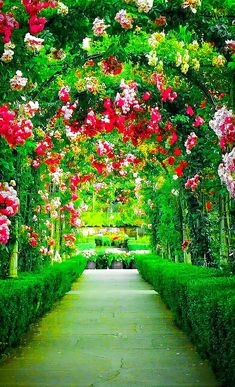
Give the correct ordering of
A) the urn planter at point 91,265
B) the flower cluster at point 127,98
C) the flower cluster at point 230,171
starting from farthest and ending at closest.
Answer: the urn planter at point 91,265 < the flower cluster at point 127,98 < the flower cluster at point 230,171

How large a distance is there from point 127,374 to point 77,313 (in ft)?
16.4

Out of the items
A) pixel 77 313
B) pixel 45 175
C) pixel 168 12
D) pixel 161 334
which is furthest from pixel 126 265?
pixel 168 12

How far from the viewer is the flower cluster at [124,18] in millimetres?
5598

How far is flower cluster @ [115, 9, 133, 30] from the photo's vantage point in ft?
18.4

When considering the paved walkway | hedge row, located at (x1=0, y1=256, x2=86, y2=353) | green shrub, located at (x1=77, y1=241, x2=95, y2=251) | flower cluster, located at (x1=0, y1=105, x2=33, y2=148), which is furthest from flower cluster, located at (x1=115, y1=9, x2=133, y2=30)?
green shrub, located at (x1=77, y1=241, x2=95, y2=251)

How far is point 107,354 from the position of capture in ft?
20.5

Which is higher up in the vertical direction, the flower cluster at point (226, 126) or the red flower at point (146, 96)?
the red flower at point (146, 96)

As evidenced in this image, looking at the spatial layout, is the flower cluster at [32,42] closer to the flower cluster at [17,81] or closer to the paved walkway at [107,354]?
the flower cluster at [17,81]

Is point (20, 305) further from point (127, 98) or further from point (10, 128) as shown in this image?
point (127, 98)

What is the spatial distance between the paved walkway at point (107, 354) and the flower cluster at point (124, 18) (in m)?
2.92

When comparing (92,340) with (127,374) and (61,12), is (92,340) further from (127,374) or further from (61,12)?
(61,12)

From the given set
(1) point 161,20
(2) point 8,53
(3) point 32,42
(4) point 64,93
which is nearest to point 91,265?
(4) point 64,93

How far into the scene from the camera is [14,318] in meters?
6.54

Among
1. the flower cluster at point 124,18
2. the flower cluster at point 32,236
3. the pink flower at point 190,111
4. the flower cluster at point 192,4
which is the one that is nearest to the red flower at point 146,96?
the pink flower at point 190,111
